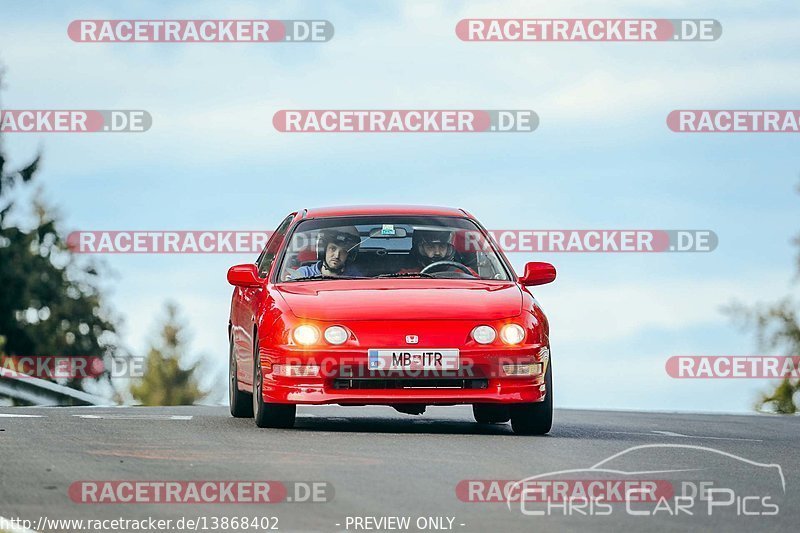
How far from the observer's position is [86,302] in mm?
66312

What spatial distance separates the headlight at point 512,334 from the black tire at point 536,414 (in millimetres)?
388

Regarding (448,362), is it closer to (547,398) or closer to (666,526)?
(547,398)

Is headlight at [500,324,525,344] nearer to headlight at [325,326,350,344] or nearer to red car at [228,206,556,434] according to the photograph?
red car at [228,206,556,434]

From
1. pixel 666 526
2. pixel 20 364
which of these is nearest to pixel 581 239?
pixel 666 526

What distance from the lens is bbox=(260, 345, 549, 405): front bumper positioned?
464 inches

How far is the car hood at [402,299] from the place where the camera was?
39.3 ft

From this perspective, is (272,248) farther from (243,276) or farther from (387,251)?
(387,251)

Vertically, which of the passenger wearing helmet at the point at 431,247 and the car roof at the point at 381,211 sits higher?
the car roof at the point at 381,211

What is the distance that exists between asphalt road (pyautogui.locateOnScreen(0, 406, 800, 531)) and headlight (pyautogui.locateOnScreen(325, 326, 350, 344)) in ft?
2.24

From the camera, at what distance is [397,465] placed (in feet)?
31.9
